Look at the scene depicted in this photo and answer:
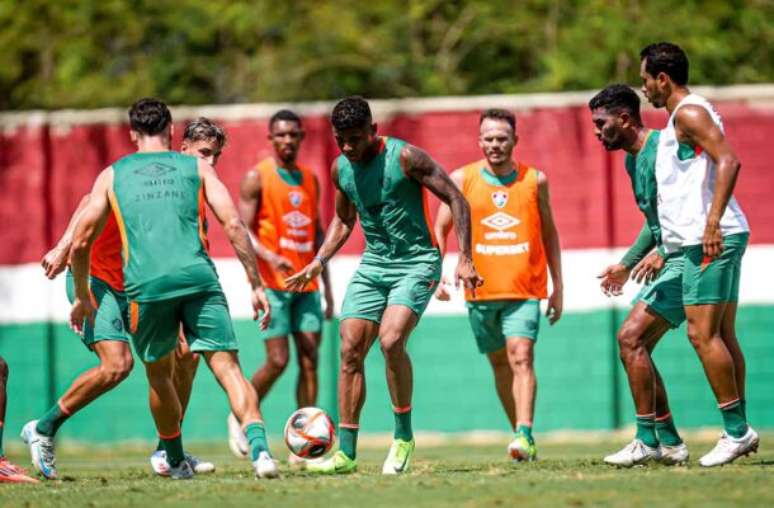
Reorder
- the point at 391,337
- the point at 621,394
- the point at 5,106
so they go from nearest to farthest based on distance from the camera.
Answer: the point at 391,337
the point at 621,394
the point at 5,106

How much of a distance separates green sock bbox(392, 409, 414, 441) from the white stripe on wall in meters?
6.08

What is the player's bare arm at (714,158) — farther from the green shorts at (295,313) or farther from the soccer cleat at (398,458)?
the green shorts at (295,313)

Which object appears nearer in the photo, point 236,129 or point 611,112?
point 611,112

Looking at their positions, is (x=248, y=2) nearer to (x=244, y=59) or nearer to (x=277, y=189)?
(x=244, y=59)

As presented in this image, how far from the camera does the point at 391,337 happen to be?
9602 millimetres

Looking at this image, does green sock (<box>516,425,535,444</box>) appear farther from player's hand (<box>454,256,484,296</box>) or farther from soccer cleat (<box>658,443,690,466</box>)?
player's hand (<box>454,256,484,296</box>)

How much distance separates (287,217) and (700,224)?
4763 mm

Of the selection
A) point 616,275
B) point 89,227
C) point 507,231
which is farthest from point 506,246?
point 89,227

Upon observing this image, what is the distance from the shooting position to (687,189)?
30.8ft

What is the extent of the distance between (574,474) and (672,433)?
1.33 m

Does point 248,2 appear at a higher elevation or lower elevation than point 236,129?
higher

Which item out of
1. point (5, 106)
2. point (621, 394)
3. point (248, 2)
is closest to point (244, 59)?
point (248, 2)

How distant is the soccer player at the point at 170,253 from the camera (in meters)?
8.94

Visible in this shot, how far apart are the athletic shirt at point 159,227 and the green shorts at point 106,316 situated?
1.15 meters
